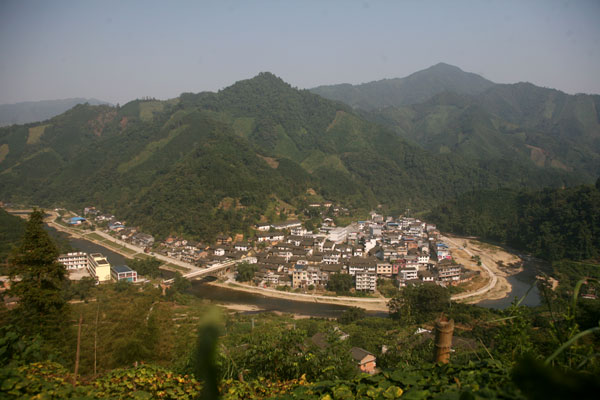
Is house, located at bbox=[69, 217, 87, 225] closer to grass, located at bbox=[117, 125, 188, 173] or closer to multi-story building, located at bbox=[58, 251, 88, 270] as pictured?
grass, located at bbox=[117, 125, 188, 173]

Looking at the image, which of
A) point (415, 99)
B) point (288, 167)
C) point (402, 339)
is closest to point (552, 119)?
point (415, 99)

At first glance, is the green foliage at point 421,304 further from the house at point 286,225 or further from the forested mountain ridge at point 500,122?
the forested mountain ridge at point 500,122

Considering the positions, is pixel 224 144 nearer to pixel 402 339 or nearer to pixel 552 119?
pixel 402 339

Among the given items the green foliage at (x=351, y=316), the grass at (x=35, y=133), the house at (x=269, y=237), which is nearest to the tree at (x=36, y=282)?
the green foliage at (x=351, y=316)

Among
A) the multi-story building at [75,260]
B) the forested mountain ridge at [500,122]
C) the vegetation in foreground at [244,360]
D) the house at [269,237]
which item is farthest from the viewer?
the forested mountain ridge at [500,122]

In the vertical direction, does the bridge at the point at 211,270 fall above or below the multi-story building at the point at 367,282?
below

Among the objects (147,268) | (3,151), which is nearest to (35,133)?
(3,151)
